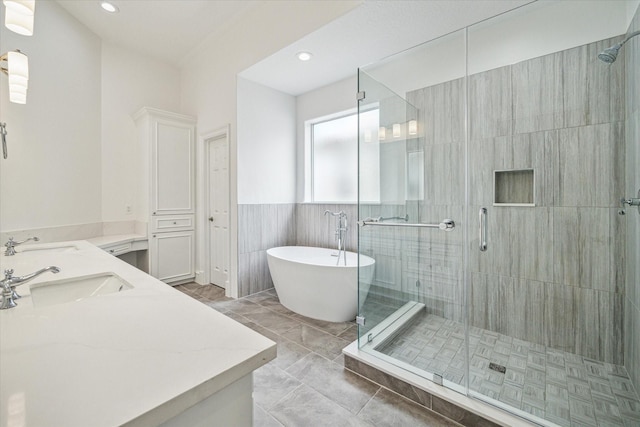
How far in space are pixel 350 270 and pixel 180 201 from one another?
2.69 metres

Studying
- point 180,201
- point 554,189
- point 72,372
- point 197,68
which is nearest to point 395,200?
point 554,189

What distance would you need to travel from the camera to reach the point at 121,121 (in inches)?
148

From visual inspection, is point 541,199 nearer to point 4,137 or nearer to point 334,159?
point 334,159

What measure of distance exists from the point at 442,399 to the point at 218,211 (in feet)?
10.8

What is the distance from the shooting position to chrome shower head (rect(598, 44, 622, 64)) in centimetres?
181

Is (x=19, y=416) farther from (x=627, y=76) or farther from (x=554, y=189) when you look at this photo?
(x=627, y=76)

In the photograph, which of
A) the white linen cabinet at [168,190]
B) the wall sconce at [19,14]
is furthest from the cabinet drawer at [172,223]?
the wall sconce at [19,14]

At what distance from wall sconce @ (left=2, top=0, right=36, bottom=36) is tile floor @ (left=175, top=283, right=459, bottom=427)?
7.12 ft

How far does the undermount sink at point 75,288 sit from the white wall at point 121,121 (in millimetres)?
2885

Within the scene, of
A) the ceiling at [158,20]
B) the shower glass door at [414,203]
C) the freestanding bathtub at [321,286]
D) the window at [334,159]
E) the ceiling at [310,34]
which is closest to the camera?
the shower glass door at [414,203]

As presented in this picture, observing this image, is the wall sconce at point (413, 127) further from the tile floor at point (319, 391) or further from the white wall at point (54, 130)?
the white wall at point (54, 130)

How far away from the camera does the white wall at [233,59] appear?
2.60 meters

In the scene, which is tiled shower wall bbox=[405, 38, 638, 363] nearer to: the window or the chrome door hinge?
the chrome door hinge

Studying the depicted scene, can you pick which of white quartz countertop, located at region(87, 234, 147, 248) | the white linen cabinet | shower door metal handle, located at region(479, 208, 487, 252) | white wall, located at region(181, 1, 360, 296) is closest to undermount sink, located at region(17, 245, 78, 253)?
white quartz countertop, located at region(87, 234, 147, 248)
